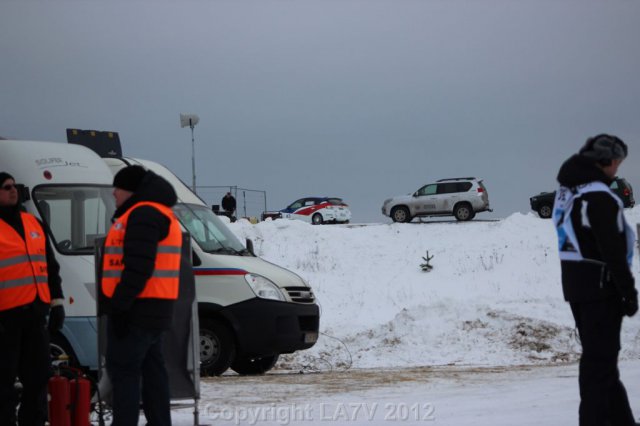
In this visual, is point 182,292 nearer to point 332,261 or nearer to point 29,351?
point 29,351

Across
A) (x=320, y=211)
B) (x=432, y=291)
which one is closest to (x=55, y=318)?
(x=432, y=291)

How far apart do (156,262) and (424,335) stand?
12.5 meters

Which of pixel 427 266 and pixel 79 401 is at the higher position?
pixel 427 266

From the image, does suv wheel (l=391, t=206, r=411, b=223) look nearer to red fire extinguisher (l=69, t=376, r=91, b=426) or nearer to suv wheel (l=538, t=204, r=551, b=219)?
suv wheel (l=538, t=204, r=551, b=219)

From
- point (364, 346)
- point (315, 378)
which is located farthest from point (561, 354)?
point (315, 378)

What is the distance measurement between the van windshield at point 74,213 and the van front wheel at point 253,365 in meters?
3.95

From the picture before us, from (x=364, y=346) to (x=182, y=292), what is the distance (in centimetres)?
1055

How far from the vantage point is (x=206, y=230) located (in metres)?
14.2

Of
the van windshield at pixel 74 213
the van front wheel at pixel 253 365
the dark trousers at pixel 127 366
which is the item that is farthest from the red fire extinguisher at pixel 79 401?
the van front wheel at pixel 253 365

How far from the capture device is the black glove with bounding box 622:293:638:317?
646cm

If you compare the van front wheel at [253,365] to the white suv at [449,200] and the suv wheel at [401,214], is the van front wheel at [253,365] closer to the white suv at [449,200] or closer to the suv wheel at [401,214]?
the white suv at [449,200]

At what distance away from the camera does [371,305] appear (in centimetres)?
2488

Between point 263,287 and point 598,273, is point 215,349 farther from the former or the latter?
Result: point 598,273

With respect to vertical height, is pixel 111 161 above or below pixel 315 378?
above
